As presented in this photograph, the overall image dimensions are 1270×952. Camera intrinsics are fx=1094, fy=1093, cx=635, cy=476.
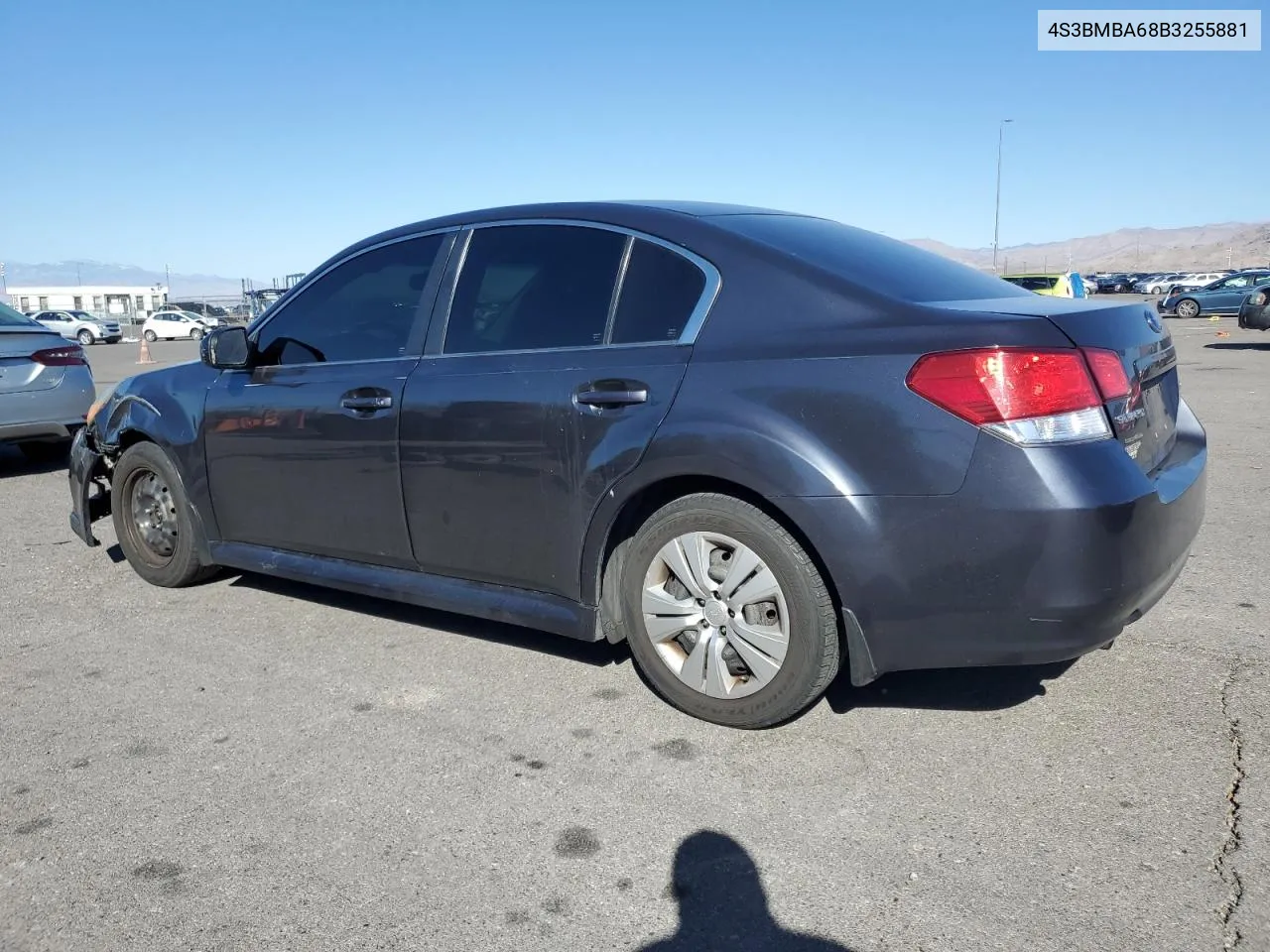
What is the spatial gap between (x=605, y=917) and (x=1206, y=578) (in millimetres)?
3573

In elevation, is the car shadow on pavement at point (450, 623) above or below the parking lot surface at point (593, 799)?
above

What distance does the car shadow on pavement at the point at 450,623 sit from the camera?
4.22 meters

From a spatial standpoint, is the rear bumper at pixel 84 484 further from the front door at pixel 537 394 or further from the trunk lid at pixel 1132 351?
the trunk lid at pixel 1132 351

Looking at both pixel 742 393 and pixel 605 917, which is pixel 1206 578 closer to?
pixel 742 393

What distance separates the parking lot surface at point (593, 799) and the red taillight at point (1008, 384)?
103cm

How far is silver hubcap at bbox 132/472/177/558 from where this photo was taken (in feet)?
17.0

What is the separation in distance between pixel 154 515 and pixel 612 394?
2.89 meters

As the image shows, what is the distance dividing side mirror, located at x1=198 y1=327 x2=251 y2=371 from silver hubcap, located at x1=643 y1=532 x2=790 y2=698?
2201 millimetres

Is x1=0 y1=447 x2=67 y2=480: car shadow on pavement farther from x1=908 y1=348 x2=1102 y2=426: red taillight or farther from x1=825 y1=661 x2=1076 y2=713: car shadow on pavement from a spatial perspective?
x1=908 y1=348 x2=1102 y2=426: red taillight

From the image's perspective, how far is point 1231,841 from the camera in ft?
8.75

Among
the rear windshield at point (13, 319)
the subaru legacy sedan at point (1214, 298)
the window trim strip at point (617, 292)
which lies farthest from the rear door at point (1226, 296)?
the window trim strip at point (617, 292)

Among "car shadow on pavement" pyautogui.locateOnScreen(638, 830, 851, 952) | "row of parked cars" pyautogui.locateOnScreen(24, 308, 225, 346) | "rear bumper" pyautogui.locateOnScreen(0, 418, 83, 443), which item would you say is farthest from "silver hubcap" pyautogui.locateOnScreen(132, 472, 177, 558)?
"row of parked cars" pyautogui.locateOnScreen(24, 308, 225, 346)

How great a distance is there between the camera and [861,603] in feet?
10.1

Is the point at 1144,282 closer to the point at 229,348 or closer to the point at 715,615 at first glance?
the point at 229,348
